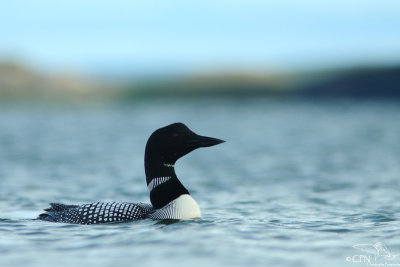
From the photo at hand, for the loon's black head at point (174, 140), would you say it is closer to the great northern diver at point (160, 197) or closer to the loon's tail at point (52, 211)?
the great northern diver at point (160, 197)

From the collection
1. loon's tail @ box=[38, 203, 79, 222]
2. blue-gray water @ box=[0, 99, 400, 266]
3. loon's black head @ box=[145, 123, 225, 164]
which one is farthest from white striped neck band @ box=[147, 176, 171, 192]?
loon's tail @ box=[38, 203, 79, 222]

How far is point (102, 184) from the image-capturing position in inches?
452

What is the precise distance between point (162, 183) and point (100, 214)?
63 centimetres

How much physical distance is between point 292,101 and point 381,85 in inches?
432

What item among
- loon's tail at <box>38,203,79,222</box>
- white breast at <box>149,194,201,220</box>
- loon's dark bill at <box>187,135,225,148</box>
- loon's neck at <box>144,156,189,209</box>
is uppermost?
loon's dark bill at <box>187,135,225,148</box>

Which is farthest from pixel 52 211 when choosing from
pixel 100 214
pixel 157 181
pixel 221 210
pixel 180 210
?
pixel 221 210

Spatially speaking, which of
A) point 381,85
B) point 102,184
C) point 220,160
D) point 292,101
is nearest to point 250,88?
point 292,101

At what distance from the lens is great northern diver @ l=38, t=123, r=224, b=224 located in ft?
21.8

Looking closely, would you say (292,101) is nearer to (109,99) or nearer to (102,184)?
(109,99)

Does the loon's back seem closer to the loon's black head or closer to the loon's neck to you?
the loon's neck

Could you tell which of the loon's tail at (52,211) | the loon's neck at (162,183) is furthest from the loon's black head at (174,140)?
the loon's tail at (52,211)

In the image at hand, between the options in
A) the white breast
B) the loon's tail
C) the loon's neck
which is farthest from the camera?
the loon's tail

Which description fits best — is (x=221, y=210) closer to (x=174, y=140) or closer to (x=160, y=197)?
(x=160, y=197)

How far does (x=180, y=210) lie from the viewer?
6.61 metres
